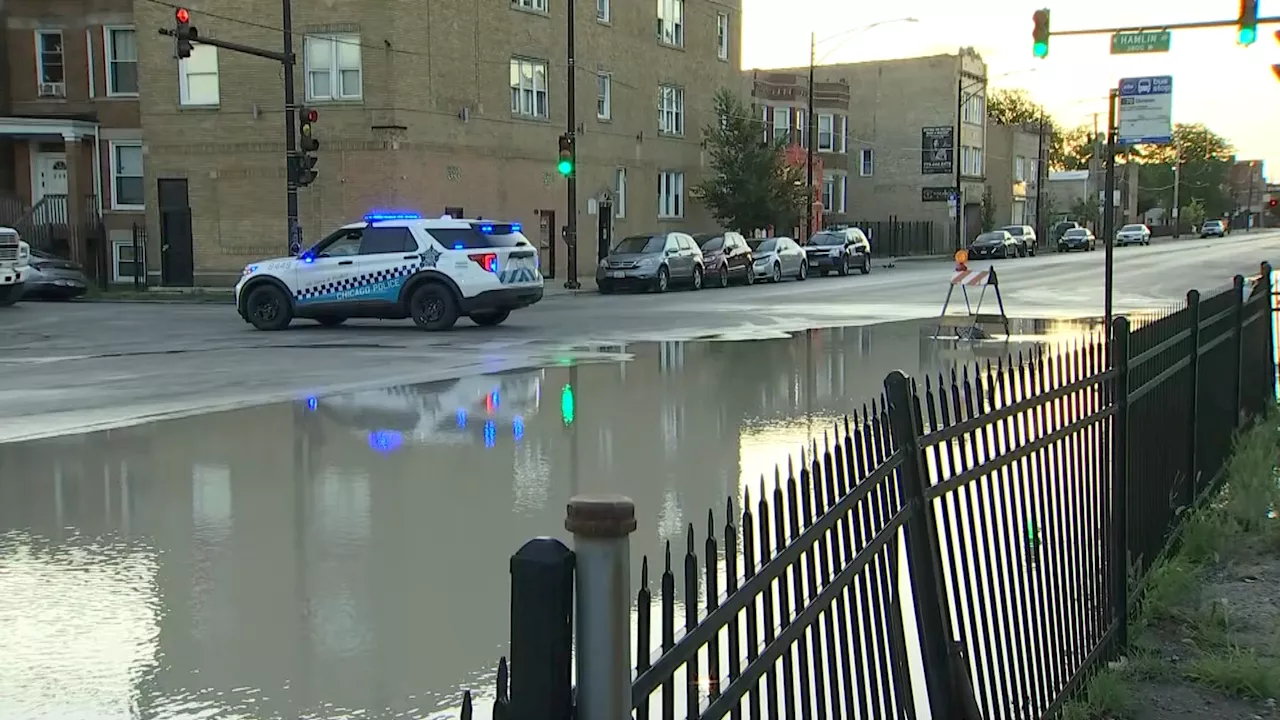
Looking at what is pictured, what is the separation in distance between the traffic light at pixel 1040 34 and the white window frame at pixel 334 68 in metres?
17.6

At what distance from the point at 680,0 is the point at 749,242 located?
10.4m

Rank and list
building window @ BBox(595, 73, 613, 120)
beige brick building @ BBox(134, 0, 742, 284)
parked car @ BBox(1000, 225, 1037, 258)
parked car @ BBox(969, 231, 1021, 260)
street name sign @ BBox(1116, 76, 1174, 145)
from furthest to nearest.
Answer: parked car @ BBox(1000, 225, 1037, 258) < parked car @ BBox(969, 231, 1021, 260) < building window @ BBox(595, 73, 613, 120) < beige brick building @ BBox(134, 0, 742, 284) < street name sign @ BBox(1116, 76, 1174, 145)

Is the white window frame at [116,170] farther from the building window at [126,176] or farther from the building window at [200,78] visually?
the building window at [200,78]

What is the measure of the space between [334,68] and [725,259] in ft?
41.1

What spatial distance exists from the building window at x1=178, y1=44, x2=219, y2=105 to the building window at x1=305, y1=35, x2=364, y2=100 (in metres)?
2.87

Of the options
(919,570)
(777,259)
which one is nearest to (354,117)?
(777,259)

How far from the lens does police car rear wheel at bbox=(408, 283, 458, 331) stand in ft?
69.1

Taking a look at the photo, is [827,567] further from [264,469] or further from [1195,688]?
[264,469]

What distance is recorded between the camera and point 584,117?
4144cm

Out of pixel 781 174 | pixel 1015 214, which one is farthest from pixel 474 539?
pixel 1015 214

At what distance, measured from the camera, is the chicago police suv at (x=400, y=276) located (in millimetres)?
21062

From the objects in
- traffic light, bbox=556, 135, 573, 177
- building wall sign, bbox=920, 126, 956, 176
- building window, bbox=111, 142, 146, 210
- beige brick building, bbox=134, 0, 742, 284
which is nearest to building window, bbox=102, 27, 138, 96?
building window, bbox=111, 142, 146, 210

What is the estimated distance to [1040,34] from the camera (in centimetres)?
2770

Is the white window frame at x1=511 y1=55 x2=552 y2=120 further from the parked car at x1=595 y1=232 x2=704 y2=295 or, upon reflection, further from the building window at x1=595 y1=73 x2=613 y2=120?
the parked car at x1=595 y1=232 x2=704 y2=295
